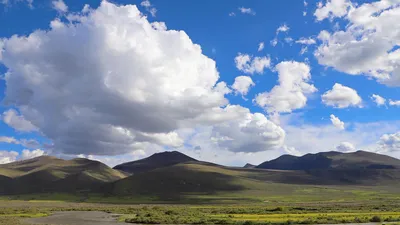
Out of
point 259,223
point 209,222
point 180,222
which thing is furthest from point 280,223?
point 180,222

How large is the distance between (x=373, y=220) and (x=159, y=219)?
1595 inches

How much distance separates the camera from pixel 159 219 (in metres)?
85.2

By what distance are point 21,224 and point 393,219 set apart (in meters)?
67.1

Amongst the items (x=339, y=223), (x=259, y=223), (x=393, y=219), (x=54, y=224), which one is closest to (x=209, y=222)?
(x=259, y=223)

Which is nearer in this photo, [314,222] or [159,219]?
[314,222]

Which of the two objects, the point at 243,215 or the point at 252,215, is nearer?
the point at 252,215

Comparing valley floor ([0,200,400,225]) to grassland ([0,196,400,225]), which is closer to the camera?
valley floor ([0,200,400,225])

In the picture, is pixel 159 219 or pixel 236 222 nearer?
pixel 236 222

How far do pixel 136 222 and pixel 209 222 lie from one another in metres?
14.9

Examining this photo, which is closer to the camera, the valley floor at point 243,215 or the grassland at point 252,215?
the valley floor at point 243,215

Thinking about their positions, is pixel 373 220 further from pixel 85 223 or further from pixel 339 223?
pixel 85 223

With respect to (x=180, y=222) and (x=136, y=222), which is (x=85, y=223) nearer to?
(x=136, y=222)

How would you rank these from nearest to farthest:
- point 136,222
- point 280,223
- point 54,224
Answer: point 280,223
point 54,224
point 136,222

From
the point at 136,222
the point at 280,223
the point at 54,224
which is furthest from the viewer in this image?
the point at 136,222
